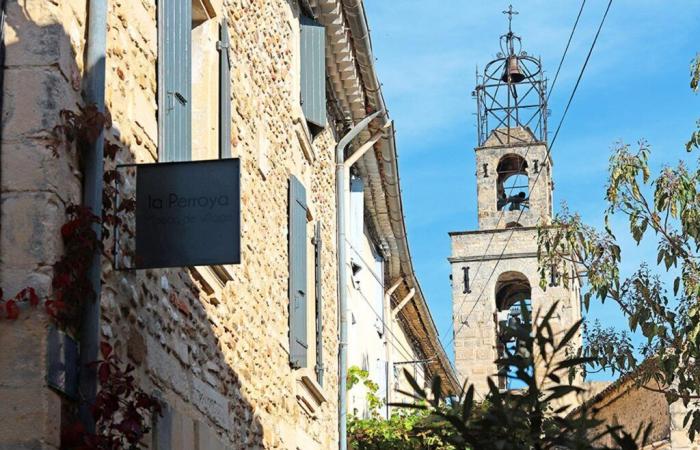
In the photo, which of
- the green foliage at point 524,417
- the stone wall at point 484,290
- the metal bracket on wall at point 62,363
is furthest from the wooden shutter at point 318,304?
the stone wall at point 484,290

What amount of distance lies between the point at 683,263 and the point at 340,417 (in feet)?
13.3

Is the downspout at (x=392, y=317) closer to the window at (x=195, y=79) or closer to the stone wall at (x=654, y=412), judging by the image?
the stone wall at (x=654, y=412)

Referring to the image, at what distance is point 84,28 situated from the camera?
6336 millimetres

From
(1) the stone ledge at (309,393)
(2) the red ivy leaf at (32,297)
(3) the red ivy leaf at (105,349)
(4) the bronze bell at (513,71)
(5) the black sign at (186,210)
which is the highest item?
(4) the bronze bell at (513,71)

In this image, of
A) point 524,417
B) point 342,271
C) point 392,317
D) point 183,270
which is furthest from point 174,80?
point 392,317

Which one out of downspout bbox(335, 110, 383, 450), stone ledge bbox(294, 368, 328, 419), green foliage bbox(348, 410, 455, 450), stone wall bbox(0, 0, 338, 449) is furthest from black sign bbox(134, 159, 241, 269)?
green foliage bbox(348, 410, 455, 450)

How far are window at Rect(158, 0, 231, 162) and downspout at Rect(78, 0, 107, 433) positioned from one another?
1.39 meters

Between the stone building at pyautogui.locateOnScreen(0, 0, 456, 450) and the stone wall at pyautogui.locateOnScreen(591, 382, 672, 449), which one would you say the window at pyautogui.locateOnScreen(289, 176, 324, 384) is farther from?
the stone wall at pyautogui.locateOnScreen(591, 382, 672, 449)

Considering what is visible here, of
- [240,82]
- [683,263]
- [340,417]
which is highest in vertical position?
[240,82]

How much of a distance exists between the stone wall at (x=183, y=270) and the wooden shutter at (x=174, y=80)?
0.07 meters

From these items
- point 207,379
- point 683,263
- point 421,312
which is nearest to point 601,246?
point 683,263

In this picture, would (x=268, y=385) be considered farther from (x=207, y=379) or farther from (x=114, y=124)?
(x=114, y=124)

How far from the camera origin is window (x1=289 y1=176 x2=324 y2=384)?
450 inches

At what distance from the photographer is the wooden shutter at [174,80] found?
25.1 feet
